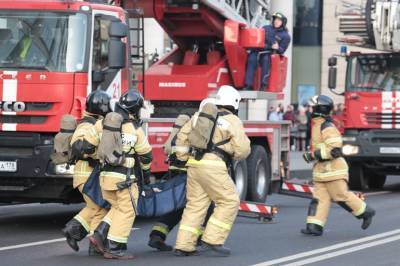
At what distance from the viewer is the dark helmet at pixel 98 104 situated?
430 inches

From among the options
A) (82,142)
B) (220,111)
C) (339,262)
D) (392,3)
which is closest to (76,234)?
(82,142)

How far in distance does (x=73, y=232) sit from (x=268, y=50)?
6844 millimetres

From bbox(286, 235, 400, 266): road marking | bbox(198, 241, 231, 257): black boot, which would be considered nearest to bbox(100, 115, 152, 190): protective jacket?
bbox(198, 241, 231, 257): black boot

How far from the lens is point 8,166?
1219 centimetres

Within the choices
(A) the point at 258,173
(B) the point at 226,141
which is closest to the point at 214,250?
(B) the point at 226,141

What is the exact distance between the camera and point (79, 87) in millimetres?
12258

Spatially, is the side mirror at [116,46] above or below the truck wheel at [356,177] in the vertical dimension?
above

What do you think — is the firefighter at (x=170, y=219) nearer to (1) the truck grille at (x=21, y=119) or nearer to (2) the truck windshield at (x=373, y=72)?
(1) the truck grille at (x=21, y=119)

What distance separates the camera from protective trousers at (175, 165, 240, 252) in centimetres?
1010

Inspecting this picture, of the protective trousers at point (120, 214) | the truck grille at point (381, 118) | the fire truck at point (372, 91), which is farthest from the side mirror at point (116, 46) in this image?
the truck grille at point (381, 118)

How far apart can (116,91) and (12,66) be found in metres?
1.34

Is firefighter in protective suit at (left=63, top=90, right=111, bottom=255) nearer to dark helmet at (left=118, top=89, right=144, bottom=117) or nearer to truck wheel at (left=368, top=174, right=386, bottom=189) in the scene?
dark helmet at (left=118, top=89, right=144, bottom=117)

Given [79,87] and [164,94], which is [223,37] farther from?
[79,87]

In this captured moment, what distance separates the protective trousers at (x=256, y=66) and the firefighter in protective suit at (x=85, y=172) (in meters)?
5.77
